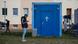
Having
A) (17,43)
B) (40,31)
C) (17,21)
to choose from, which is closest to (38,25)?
(40,31)

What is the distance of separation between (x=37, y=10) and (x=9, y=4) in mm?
29865

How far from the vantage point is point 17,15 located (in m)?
62.8

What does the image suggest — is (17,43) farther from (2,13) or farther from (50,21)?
(2,13)

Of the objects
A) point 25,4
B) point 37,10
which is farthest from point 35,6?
point 25,4

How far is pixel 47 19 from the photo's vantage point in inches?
1304

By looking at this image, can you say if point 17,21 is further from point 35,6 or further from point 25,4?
point 35,6

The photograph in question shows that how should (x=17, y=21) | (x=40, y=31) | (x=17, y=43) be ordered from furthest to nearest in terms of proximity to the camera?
(x=17, y=21) < (x=40, y=31) < (x=17, y=43)

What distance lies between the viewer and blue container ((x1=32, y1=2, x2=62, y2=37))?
32.9m

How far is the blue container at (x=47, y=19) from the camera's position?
108ft

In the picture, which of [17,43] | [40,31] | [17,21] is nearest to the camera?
[17,43]

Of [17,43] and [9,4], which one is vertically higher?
[9,4]

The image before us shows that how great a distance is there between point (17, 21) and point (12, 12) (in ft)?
6.19

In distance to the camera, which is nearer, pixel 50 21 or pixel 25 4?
pixel 50 21

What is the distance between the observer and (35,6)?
3309cm
